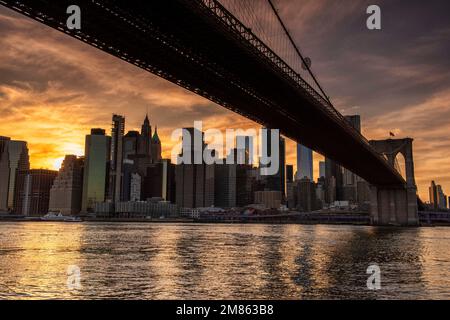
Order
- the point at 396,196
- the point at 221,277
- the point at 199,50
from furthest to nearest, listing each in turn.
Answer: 1. the point at 396,196
2. the point at 199,50
3. the point at 221,277

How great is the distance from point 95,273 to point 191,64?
1540cm

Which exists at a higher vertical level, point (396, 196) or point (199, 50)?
point (199, 50)

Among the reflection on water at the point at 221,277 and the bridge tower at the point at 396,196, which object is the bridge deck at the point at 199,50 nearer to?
the reflection on water at the point at 221,277

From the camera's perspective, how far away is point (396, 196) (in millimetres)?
85750

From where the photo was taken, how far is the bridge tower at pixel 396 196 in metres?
84.4

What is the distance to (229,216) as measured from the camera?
16962 centimetres

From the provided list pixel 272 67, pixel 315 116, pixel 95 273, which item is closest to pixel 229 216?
pixel 315 116

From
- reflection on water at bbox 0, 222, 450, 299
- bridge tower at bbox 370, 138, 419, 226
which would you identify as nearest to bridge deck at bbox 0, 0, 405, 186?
reflection on water at bbox 0, 222, 450, 299

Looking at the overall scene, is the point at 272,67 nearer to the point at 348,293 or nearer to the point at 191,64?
the point at 191,64

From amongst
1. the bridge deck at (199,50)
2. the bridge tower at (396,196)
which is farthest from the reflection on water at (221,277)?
the bridge tower at (396,196)

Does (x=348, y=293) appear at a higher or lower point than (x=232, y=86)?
lower

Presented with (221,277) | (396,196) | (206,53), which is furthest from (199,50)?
(396,196)

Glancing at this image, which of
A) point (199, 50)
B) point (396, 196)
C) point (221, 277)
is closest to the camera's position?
point (221, 277)

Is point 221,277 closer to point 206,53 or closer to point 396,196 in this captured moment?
point 206,53
